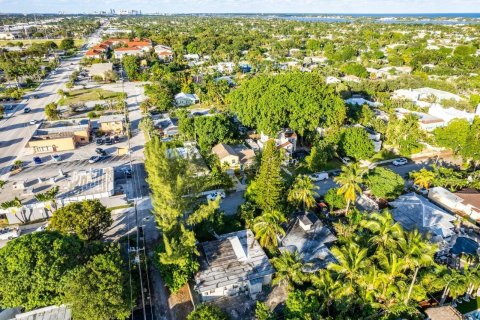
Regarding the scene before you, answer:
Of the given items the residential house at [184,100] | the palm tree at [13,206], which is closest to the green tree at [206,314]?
the palm tree at [13,206]

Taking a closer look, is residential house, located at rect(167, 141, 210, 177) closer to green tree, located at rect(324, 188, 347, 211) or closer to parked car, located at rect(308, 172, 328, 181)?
parked car, located at rect(308, 172, 328, 181)

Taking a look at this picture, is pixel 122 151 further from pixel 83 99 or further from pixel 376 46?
pixel 376 46

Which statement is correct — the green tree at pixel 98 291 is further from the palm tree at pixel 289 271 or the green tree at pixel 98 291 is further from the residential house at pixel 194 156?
the residential house at pixel 194 156

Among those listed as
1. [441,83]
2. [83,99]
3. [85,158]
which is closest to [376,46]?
[441,83]

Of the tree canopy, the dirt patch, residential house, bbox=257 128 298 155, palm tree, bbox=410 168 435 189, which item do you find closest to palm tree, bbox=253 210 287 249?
the dirt patch

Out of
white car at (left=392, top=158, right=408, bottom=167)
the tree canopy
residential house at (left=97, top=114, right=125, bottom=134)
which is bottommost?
white car at (left=392, top=158, right=408, bottom=167)
